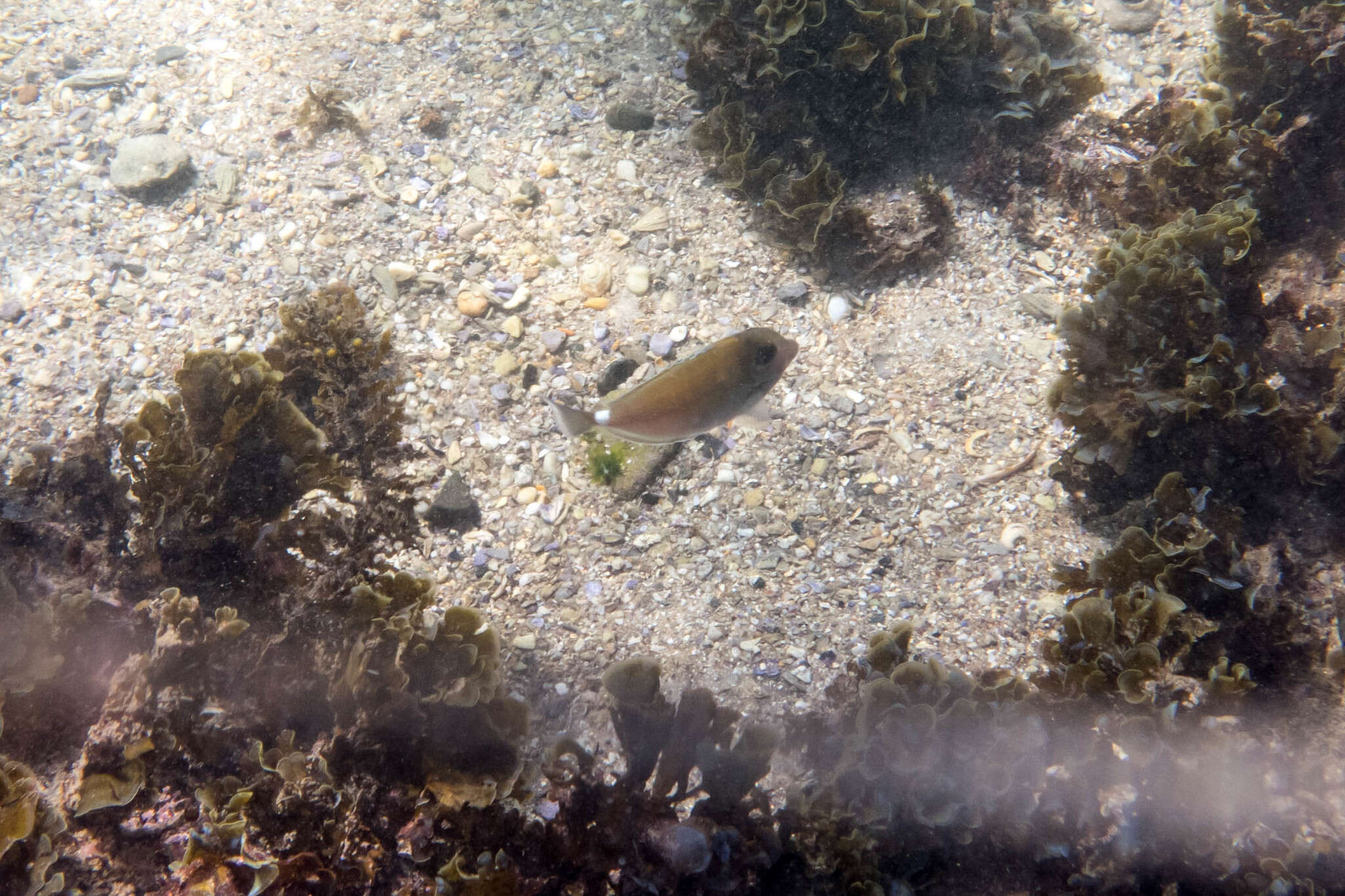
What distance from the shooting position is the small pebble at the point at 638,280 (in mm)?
4578

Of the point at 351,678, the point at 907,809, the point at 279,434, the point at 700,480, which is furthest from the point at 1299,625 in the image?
the point at 279,434

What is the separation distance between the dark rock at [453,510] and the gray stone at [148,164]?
146 inches

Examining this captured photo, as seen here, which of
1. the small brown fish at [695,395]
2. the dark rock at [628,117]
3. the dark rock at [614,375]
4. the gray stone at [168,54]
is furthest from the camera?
the gray stone at [168,54]

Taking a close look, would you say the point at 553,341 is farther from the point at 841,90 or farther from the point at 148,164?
the point at 148,164

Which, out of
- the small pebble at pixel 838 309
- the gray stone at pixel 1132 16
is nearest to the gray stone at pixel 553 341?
the small pebble at pixel 838 309

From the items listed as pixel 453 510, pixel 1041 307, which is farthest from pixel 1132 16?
pixel 453 510

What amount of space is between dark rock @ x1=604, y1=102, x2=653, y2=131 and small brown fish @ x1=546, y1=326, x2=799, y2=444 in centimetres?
345

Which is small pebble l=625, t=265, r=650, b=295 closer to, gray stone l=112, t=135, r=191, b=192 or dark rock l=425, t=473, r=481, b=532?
dark rock l=425, t=473, r=481, b=532

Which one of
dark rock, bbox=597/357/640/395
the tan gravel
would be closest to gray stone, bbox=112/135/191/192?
the tan gravel

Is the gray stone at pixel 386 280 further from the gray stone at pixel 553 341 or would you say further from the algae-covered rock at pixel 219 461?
the algae-covered rock at pixel 219 461

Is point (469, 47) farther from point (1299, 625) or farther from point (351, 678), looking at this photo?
point (1299, 625)

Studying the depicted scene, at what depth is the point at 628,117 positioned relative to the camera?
5.17 metres

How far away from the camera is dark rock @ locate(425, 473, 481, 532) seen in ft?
12.6

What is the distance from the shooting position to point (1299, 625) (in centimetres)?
301
